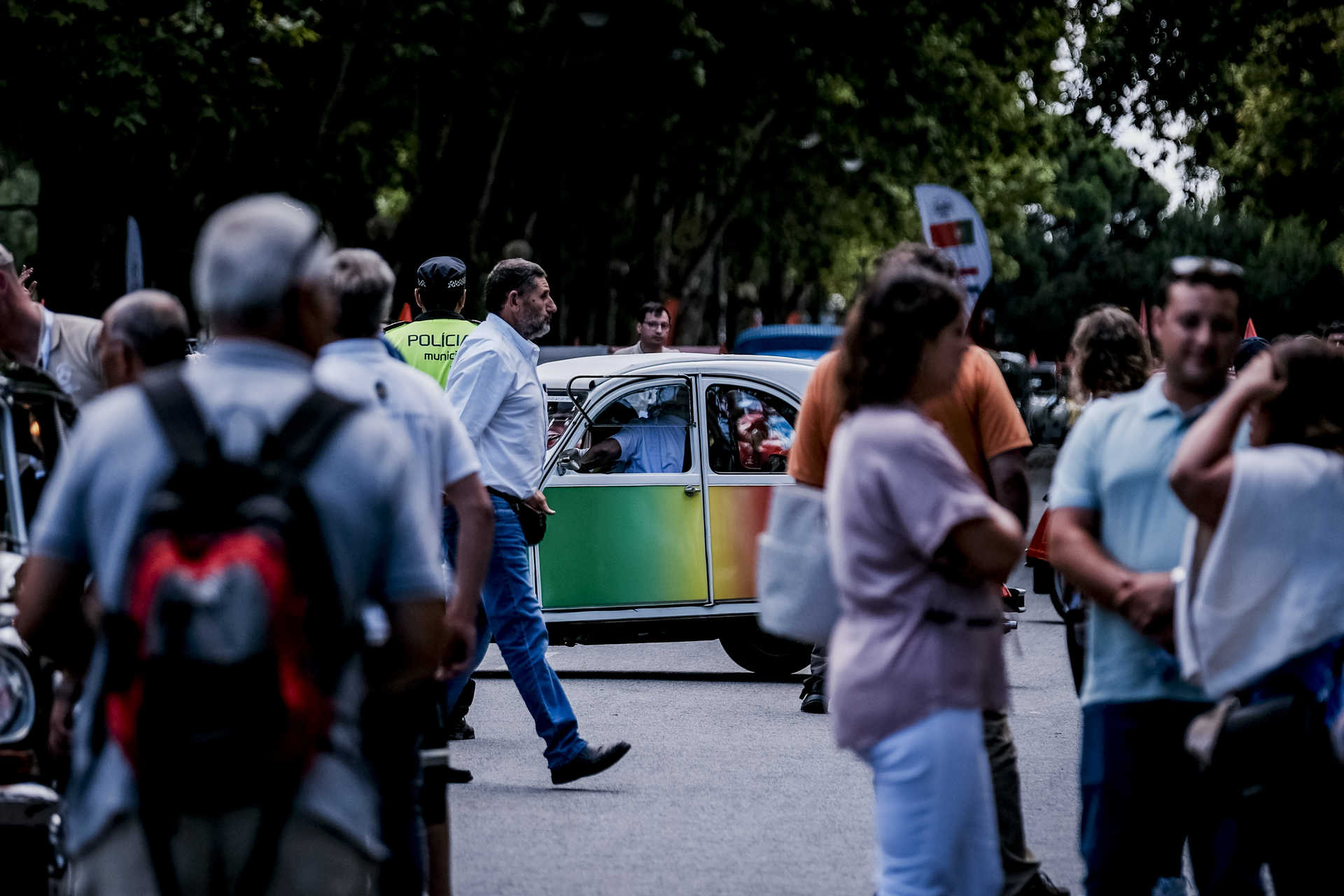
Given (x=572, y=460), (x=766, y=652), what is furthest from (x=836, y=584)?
(x=766, y=652)

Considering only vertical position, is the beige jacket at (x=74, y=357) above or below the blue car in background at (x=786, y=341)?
above

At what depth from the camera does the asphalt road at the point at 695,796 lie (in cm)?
646

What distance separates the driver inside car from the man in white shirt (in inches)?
119

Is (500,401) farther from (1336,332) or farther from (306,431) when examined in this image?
(1336,332)

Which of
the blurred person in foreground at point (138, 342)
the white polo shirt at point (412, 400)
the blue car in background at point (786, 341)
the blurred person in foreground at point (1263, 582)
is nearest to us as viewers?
the blurred person in foreground at point (1263, 582)

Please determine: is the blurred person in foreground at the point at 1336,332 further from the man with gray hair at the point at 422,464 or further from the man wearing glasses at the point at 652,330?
the man with gray hair at the point at 422,464

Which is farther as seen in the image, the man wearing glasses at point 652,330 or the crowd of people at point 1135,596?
the man wearing glasses at point 652,330

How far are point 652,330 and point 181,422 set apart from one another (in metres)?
10.1

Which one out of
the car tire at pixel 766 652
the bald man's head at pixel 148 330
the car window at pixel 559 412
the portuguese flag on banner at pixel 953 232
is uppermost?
the portuguese flag on banner at pixel 953 232

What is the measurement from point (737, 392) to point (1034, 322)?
77.1 meters

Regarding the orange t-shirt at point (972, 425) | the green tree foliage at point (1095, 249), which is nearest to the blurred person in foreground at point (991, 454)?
the orange t-shirt at point (972, 425)

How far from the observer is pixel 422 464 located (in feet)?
14.5

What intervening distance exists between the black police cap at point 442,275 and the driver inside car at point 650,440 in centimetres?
292

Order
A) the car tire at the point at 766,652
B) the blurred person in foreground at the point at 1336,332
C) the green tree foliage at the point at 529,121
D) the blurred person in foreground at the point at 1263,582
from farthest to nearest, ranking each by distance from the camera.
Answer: the green tree foliage at the point at 529,121
the blurred person in foreground at the point at 1336,332
the car tire at the point at 766,652
the blurred person in foreground at the point at 1263,582
